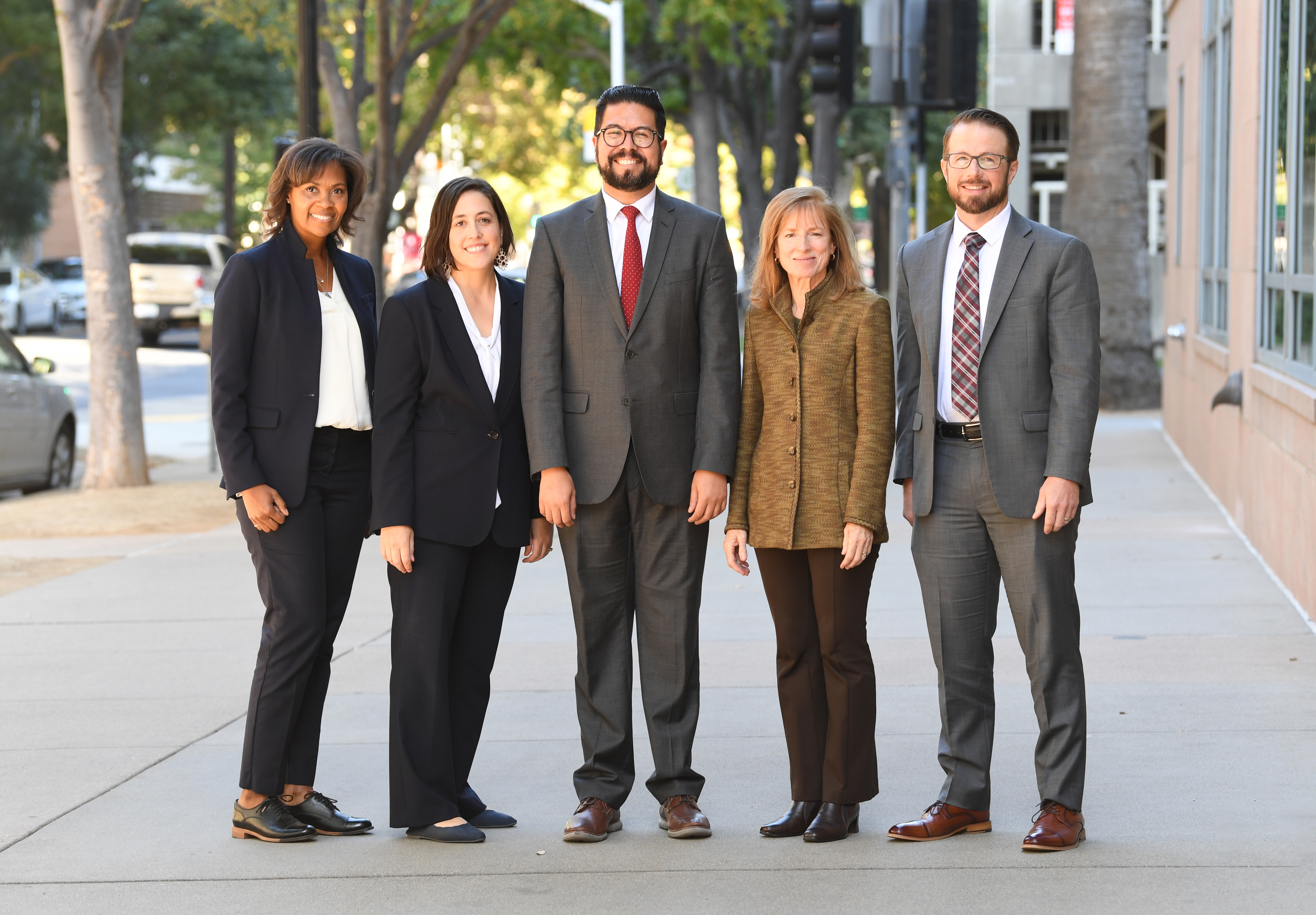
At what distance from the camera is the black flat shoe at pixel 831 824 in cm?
468

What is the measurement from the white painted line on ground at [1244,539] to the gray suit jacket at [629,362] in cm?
394

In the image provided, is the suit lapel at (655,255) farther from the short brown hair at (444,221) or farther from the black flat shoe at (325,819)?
the black flat shoe at (325,819)

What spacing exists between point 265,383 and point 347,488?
396 millimetres

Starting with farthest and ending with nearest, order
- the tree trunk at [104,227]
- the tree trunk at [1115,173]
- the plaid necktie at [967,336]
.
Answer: the tree trunk at [1115,173] < the tree trunk at [104,227] < the plaid necktie at [967,336]

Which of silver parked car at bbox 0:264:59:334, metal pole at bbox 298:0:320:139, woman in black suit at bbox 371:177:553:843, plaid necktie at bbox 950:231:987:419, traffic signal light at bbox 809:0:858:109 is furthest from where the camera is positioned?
silver parked car at bbox 0:264:59:334

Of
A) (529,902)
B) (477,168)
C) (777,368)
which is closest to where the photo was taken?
(529,902)

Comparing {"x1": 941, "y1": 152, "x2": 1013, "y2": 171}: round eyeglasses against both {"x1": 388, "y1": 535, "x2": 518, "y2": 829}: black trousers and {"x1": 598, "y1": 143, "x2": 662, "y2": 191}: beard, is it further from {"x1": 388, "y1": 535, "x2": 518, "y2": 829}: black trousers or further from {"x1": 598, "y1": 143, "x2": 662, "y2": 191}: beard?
{"x1": 388, "y1": 535, "x2": 518, "y2": 829}: black trousers

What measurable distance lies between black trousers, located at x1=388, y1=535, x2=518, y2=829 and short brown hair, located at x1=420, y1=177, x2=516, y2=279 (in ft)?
2.65

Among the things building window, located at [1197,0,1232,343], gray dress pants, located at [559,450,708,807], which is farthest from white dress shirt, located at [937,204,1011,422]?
building window, located at [1197,0,1232,343]

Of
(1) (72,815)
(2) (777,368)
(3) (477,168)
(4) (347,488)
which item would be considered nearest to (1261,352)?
(2) (777,368)

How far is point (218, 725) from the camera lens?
6.21m

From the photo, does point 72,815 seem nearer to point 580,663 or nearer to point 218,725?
point 218,725

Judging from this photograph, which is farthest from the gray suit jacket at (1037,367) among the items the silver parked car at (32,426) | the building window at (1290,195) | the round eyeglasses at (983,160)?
the silver parked car at (32,426)

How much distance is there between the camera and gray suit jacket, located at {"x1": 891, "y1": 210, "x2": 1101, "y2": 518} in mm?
4523
